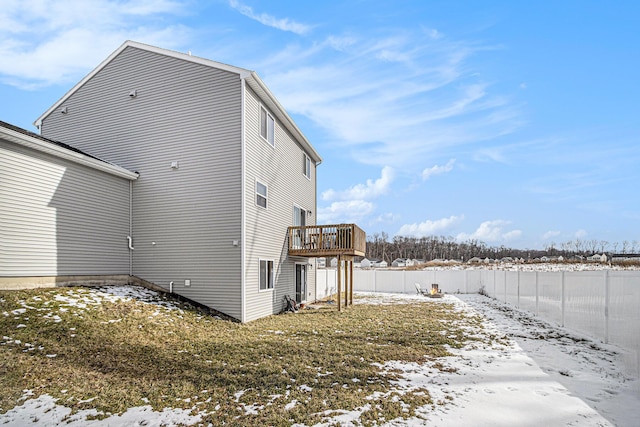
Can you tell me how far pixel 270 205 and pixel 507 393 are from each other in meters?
9.62

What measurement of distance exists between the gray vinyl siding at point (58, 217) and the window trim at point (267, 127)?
15.7 ft

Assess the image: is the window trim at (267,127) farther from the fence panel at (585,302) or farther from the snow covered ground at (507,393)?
the fence panel at (585,302)

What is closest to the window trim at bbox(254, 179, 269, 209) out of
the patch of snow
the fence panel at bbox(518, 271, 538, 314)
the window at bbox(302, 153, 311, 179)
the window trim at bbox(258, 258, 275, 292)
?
the window trim at bbox(258, 258, 275, 292)

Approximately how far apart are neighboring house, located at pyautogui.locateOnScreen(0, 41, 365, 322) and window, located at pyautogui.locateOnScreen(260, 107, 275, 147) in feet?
0.23

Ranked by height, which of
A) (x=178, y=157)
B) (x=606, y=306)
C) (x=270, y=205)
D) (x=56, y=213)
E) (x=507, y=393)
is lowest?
(x=507, y=393)

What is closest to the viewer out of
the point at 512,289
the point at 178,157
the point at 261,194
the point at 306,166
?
the point at 178,157

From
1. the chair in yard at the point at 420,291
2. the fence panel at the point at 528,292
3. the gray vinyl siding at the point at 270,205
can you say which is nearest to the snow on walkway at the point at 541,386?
the fence panel at the point at 528,292

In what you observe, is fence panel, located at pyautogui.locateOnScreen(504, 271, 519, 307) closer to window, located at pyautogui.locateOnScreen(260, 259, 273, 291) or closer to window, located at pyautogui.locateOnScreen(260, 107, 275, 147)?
window, located at pyautogui.locateOnScreen(260, 259, 273, 291)

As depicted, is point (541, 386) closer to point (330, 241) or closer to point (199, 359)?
point (199, 359)

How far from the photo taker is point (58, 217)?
32.8ft

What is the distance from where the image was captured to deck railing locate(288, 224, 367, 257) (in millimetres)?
13734

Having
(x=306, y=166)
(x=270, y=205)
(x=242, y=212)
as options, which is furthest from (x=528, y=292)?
(x=242, y=212)

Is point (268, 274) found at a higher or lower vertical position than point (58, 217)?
lower

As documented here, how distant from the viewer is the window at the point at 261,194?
1230cm
